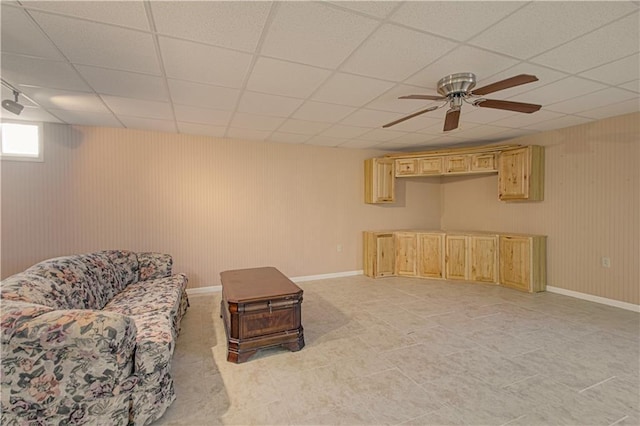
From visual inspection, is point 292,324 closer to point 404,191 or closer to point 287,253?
point 287,253

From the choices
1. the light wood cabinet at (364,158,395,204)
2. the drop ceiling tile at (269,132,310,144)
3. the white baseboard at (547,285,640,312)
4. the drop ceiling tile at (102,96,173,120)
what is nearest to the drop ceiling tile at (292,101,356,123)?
the drop ceiling tile at (269,132,310,144)

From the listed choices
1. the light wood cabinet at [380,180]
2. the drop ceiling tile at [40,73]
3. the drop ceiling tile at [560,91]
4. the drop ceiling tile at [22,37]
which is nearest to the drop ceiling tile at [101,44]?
the drop ceiling tile at [22,37]

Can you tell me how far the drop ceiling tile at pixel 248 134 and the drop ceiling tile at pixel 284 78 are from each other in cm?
154

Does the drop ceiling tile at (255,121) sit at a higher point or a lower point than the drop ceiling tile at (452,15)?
higher

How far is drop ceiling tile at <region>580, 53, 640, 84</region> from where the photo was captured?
2.25m

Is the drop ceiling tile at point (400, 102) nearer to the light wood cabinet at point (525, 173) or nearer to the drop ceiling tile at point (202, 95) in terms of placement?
the drop ceiling tile at point (202, 95)

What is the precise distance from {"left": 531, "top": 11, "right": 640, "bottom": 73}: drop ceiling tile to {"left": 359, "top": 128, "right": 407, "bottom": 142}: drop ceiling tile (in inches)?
85.7

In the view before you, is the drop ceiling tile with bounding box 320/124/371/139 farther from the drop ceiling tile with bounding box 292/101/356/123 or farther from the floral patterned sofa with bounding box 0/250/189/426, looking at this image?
the floral patterned sofa with bounding box 0/250/189/426

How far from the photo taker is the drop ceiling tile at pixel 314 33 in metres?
1.67

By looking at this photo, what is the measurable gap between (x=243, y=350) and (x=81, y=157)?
3.57 m

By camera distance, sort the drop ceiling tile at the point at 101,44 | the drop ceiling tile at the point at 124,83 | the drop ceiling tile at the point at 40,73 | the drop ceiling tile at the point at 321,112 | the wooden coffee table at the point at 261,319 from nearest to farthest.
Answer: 1. the drop ceiling tile at the point at 101,44
2. the drop ceiling tile at the point at 40,73
3. the drop ceiling tile at the point at 124,83
4. the wooden coffee table at the point at 261,319
5. the drop ceiling tile at the point at 321,112

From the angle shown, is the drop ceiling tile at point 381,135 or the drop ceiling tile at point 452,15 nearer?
the drop ceiling tile at point 452,15

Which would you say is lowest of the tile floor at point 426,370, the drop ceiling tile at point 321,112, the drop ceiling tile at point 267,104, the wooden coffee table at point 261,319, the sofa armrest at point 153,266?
the tile floor at point 426,370

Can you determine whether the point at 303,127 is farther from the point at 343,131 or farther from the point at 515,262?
the point at 515,262
